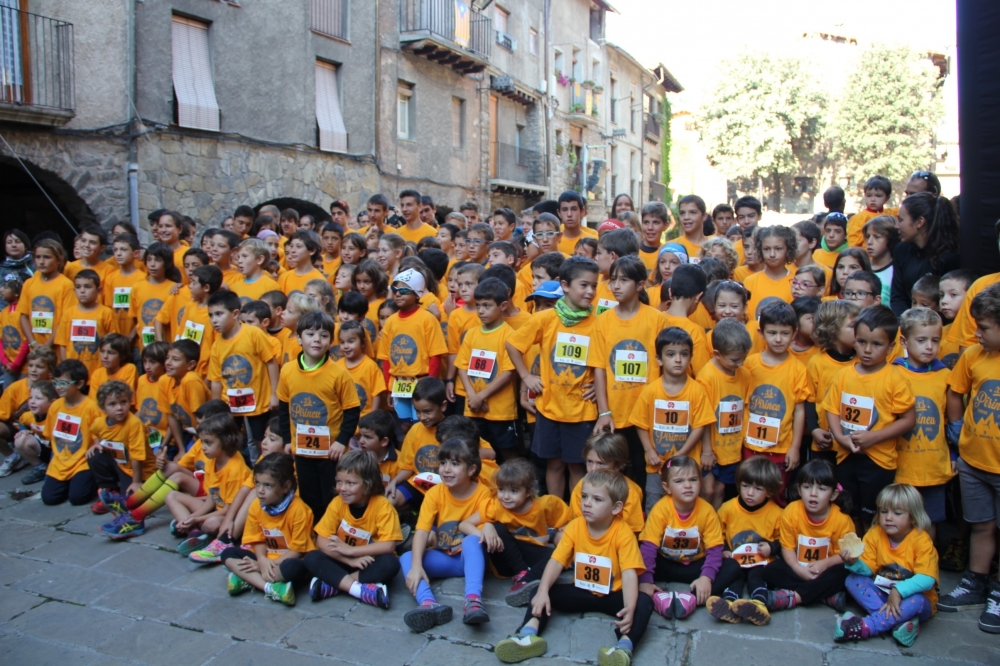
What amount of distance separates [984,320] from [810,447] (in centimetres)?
123

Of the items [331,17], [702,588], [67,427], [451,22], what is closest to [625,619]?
[702,588]

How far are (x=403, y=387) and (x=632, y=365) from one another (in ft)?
5.60

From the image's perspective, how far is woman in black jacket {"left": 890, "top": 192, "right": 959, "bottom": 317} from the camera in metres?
4.99

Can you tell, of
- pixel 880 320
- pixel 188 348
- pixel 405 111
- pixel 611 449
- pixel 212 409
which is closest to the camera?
pixel 880 320

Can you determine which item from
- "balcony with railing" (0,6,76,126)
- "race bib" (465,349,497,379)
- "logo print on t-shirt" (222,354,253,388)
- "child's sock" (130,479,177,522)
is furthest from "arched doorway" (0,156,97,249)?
"race bib" (465,349,497,379)

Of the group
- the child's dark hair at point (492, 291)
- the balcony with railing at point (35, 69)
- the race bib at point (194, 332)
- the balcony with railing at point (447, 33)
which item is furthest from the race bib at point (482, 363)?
the balcony with railing at point (447, 33)

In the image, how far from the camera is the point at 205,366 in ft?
19.9

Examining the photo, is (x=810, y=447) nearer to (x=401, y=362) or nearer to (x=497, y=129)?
(x=401, y=362)

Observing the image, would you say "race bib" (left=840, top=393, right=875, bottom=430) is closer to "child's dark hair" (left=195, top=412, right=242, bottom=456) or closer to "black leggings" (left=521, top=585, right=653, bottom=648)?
"black leggings" (left=521, top=585, right=653, bottom=648)

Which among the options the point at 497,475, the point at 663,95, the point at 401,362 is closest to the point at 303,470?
the point at 401,362

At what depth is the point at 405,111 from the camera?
1873cm

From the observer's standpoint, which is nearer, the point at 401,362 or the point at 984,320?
the point at 984,320

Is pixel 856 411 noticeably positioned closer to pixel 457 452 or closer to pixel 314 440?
pixel 457 452

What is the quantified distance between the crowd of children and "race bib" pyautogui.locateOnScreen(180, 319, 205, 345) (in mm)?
19
